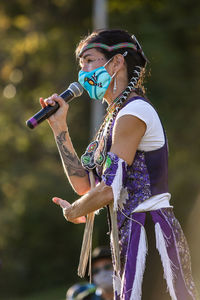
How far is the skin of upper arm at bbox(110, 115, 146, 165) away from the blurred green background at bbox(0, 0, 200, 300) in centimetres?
946

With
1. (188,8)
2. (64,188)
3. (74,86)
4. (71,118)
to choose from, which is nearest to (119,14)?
(188,8)

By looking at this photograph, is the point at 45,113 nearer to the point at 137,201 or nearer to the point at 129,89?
the point at 129,89

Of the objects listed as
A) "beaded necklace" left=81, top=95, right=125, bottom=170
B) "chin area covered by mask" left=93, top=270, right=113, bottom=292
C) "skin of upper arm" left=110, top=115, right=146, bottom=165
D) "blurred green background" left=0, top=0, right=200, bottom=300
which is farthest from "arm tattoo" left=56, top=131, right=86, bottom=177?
"blurred green background" left=0, top=0, right=200, bottom=300

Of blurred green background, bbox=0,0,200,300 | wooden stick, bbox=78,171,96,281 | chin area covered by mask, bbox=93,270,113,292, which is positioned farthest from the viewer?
blurred green background, bbox=0,0,200,300

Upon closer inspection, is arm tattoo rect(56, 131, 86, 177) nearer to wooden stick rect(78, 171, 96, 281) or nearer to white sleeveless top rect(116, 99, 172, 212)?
wooden stick rect(78, 171, 96, 281)

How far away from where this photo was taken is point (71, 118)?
1698 centimetres

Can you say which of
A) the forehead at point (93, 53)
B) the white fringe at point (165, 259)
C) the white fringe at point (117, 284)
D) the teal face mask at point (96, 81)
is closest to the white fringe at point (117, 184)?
the white fringe at point (165, 259)

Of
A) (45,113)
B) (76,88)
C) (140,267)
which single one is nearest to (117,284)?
(140,267)

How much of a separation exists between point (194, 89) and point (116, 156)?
12551mm

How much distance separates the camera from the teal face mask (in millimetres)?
3367

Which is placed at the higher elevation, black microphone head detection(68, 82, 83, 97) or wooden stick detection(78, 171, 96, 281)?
black microphone head detection(68, 82, 83, 97)

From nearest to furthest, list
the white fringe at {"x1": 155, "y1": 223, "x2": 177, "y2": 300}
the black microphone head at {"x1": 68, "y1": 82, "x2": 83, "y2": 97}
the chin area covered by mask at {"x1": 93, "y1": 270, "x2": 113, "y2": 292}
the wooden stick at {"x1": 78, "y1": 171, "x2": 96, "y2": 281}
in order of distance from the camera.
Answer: the white fringe at {"x1": 155, "y1": 223, "x2": 177, "y2": 300}, the wooden stick at {"x1": 78, "y1": 171, "x2": 96, "y2": 281}, the black microphone head at {"x1": 68, "y1": 82, "x2": 83, "y2": 97}, the chin area covered by mask at {"x1": 93, "y1": 270, "x2": 113, "y2": 292}

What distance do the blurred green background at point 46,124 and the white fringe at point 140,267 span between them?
9.44 meters

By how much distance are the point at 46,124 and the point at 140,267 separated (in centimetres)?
1329
